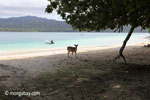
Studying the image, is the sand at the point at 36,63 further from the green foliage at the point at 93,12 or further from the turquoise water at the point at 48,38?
the turquoise water at the point at 48,38

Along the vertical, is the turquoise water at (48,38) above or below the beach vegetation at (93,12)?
below

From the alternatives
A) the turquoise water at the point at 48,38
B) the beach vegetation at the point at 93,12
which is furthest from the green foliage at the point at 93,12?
the turquoise water at the point at 48,38

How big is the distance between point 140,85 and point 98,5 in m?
3.70

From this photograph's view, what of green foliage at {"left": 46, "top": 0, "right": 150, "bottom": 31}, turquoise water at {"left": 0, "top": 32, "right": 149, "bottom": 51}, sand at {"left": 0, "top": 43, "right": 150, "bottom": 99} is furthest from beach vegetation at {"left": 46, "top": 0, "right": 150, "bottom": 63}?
turquoise water at {"left": 0, "top": 32, "right": 149, "bottom": 51}

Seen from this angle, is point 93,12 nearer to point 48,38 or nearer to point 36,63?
point 36,63

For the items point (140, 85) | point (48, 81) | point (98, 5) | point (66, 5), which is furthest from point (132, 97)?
point (66, 5)

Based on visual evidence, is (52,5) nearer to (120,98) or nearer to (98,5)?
(98,5)

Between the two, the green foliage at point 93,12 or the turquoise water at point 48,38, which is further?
the turquoise water at point 48,38

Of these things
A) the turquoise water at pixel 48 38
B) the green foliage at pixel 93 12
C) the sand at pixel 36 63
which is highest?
the green foliage at pixel 93 12

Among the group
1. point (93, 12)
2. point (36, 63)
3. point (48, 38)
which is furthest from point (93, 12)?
point (48, 38)

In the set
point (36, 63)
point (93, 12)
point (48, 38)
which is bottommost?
point (48, 38)

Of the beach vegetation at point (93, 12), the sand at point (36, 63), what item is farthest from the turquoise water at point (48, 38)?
the beach vegetation at point (93, 12)

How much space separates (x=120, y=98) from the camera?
472 cm

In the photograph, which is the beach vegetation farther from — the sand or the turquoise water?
the turquoise water
